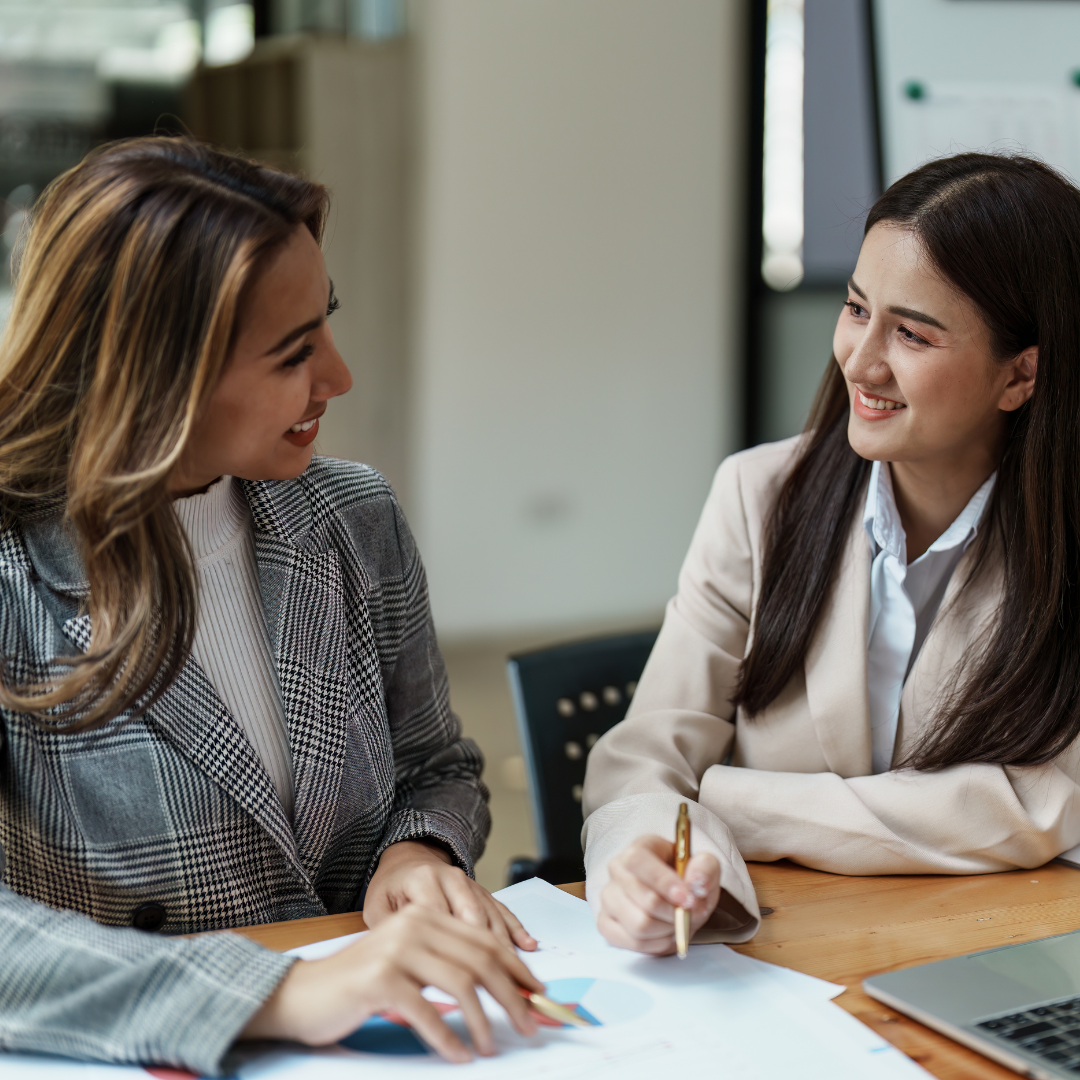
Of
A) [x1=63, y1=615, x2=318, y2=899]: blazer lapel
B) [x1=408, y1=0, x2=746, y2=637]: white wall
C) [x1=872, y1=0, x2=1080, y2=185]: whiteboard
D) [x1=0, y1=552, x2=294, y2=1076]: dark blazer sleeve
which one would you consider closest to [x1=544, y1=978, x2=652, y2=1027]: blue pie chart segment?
[x1=0, y1=552, x2=294, y2=1076]: dark blazer sleeve

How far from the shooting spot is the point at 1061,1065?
775mm

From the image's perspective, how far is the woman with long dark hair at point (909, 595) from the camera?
3.85 feet

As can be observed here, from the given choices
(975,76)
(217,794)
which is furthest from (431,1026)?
(975,76)

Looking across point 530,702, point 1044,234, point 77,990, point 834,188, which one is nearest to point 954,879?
point 530,702

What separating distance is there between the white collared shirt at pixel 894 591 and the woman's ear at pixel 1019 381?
93mm

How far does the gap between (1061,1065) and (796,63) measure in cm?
315

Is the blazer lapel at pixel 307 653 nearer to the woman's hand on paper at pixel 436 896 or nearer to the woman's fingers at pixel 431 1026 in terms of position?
the woman's hand on paper at pixel 436 896

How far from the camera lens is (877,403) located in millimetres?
1317

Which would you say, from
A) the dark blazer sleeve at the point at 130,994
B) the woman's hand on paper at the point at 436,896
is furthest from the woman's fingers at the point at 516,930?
the dark blazer sleeve at the point at 130,994

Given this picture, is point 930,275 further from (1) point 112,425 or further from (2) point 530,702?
(1) point 112,425

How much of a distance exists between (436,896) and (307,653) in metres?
0.27

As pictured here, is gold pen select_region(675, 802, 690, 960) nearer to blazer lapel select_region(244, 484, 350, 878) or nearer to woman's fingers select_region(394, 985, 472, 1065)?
woman's fingers select_region(394, 985, 472, 1065)

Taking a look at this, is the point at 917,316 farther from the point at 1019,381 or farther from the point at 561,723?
the point at 561,723

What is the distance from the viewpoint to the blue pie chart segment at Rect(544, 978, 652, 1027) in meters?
0.84
